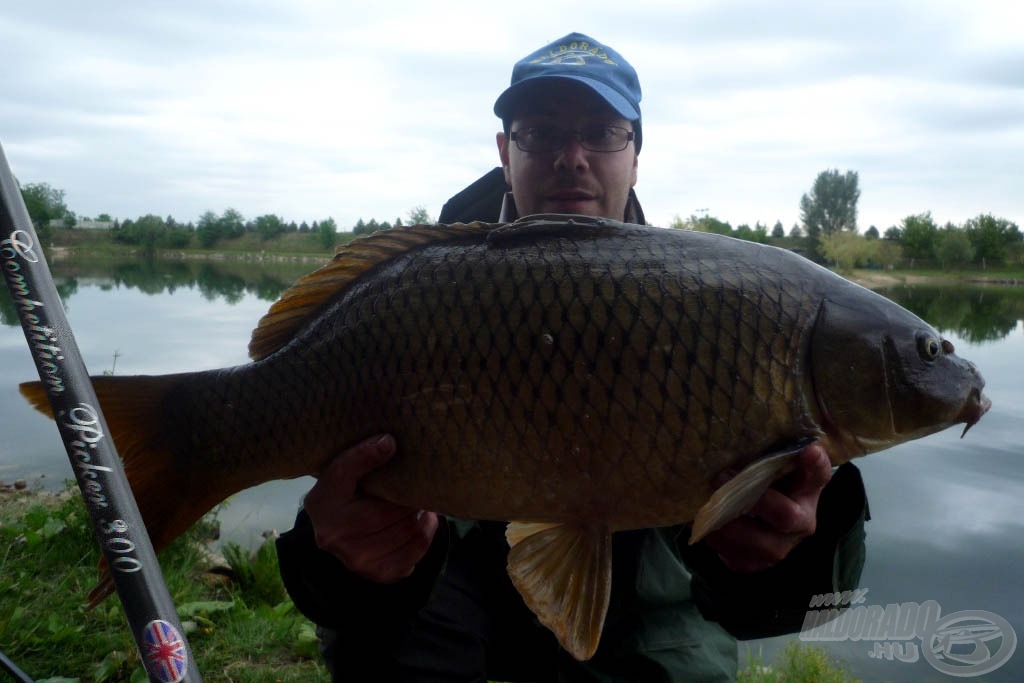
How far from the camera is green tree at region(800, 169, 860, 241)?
62781 mm

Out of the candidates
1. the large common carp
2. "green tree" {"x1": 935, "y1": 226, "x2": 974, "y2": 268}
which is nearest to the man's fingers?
the large common carp

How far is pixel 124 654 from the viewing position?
231 cm

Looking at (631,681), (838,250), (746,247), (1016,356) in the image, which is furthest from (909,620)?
(838,250)

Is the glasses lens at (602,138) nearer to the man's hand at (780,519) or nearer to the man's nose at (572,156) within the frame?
the man's nose at (572,156)

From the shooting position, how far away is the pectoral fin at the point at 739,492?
103cm

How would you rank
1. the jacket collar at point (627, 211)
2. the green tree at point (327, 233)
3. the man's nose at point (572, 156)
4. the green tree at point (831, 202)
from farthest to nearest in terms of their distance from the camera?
the green tree at point (831, 202)
the green tree at point (327, 233)
the jacket collar at point (627, 211)
the man's nose at point (572, 156)

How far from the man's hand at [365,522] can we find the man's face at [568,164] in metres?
1.06

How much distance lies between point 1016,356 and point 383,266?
15393 millimetres

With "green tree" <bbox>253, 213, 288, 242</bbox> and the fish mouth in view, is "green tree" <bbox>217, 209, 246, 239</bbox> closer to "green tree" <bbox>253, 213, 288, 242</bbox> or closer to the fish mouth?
"green tree" <bbox>253, 213, 288, 242</bbox>

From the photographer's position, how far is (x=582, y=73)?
210cm

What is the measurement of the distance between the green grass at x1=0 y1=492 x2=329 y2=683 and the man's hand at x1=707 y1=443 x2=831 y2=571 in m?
1.76

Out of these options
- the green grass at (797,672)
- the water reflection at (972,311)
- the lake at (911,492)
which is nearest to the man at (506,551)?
the green grass at (797,672)

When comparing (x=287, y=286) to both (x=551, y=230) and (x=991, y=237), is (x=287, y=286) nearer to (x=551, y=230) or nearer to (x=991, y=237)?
(x=551, y=230)

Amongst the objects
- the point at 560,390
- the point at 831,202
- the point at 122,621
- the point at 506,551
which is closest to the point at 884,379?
the point at 560,390
